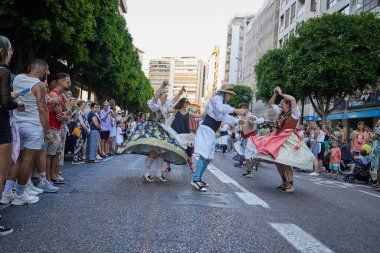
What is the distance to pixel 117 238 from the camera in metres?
3.86

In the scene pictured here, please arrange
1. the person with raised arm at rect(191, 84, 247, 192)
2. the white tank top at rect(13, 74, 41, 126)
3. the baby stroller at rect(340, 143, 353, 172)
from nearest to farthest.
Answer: the white tank top at rect(13, 74, 41, 126), the person with raised arm at rect(191, 84, 247, 192), the baby stroller at rect(340, 143, 353, 172)

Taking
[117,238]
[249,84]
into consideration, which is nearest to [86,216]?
[117,238]

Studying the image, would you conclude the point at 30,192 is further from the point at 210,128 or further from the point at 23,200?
the point at 210,128

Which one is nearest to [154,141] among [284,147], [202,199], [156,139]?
[156,139]

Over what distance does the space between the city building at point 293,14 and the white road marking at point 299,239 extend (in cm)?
3847

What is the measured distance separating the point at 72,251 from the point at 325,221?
3195mm

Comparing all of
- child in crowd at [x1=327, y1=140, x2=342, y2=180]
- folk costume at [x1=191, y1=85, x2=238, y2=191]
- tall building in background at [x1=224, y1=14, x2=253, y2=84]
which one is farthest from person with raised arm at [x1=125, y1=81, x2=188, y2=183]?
tall building in background at [x1=224, y1=14, x2=253, y2=84]

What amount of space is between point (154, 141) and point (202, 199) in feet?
6.78

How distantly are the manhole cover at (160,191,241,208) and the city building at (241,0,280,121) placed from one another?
145 feet

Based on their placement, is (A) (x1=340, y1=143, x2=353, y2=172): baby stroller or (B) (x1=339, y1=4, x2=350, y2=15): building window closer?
(A) (x1=340, y1=143, x2=353, y2=172): baby stroller

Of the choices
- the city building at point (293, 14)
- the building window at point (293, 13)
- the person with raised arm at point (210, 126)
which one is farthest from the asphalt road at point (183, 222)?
the building window at point (293, 13)

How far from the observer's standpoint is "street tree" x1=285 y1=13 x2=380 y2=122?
26.8 metres

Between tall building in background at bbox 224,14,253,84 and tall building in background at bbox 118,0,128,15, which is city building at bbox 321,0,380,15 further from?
tall building in background at bbox 224,14,253,84

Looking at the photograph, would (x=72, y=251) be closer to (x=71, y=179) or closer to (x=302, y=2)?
(x=71, y=179)
